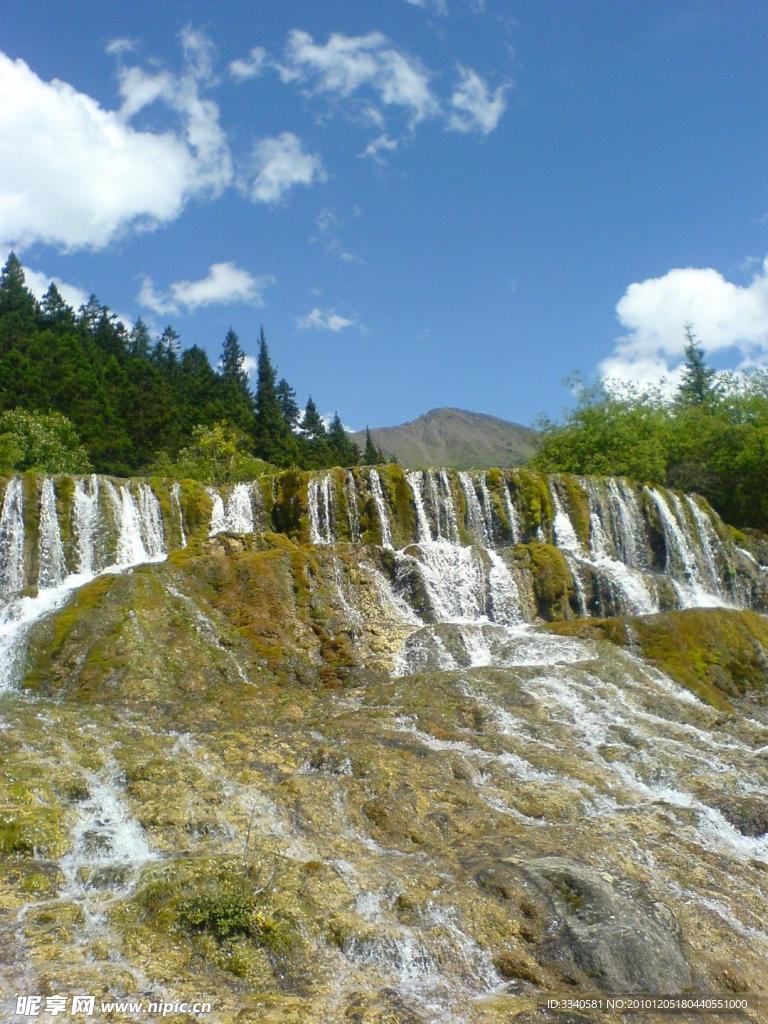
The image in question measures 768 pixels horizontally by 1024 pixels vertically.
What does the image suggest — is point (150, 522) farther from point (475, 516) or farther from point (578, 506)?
point (578, 506)

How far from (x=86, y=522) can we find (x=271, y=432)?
52.9 m

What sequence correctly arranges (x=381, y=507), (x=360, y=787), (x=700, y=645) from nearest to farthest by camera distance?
(x=360, y=787) < (x=700, y=645) < (x=381, y=507)

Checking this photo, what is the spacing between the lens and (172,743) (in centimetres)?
1407

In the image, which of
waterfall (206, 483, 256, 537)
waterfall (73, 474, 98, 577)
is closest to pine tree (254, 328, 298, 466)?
waterfall (206, 483, 256, 537)

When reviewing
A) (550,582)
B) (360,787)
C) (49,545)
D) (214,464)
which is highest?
(214,464)

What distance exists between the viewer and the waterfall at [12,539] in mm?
26062

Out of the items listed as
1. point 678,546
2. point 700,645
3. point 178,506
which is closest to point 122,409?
point 178,506

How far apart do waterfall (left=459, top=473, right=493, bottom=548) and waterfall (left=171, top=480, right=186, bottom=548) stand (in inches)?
476

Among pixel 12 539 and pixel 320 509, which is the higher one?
pixel 320 509

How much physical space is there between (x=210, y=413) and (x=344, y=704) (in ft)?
200

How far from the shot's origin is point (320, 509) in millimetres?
33625

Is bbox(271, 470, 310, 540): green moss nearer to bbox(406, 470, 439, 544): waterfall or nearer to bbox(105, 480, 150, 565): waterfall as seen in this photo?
bbox(406, 470, 439, 544): waterfall

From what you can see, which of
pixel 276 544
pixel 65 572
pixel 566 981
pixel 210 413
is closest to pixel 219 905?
pixel 566 981

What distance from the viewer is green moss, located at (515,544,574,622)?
27.4 meters
